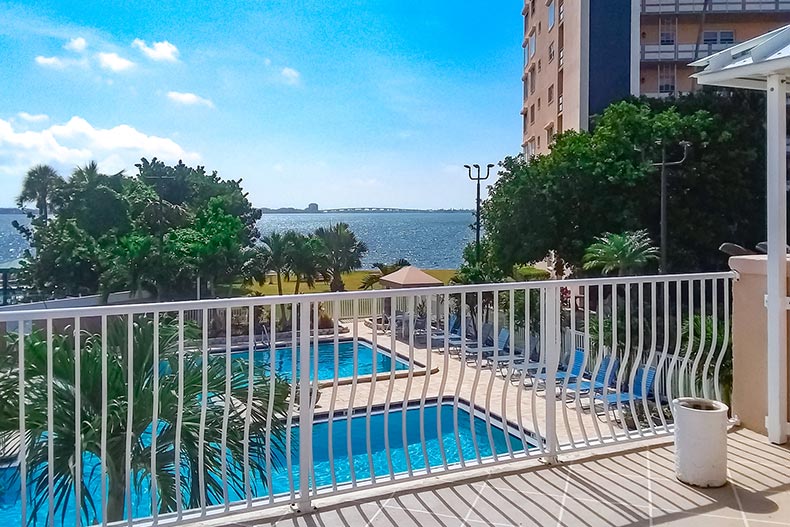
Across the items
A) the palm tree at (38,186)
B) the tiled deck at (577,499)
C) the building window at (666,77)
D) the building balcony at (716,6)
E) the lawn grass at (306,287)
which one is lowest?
the lawn grass at (306,287)

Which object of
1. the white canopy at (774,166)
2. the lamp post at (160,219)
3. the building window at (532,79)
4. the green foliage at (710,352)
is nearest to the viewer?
the white canopy at (774,166)

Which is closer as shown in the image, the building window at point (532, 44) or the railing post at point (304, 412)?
the railing post at point (304, 412)

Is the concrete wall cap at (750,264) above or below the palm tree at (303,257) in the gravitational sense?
above

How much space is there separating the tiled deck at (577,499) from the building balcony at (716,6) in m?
25.7

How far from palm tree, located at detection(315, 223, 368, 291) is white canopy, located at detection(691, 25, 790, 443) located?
70.9 ft

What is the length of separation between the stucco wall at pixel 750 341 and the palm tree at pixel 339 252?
21.4 m

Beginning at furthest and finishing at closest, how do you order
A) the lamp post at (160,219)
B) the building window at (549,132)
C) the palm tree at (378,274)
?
the building window at (549,132)
the palm tree at (378,274)
the lamp post at (160,219)

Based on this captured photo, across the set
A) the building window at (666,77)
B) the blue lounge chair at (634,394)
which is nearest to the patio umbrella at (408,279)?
the blue lounge chair at (634,394)

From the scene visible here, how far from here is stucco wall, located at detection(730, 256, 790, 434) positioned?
3715 millimetres

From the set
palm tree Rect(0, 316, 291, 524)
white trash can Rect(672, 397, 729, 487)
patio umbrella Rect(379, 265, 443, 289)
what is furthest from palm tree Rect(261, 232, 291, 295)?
white trash can Rect(672, 397, 729, 487)

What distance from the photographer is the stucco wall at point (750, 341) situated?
12.2 feet

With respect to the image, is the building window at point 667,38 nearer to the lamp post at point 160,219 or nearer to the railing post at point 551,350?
the lamp post at point 160,219

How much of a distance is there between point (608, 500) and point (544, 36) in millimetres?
28210

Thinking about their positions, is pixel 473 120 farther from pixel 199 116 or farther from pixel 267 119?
pixel 199 116
